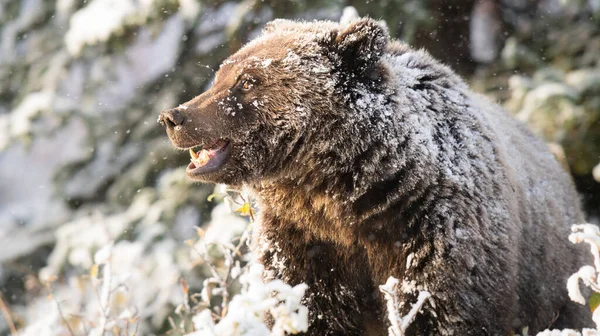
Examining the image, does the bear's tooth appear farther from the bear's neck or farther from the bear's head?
the bear's neck

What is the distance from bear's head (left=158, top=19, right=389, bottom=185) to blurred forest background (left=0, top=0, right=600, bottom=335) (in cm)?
222

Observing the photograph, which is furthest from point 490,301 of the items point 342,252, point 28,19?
point 28,19

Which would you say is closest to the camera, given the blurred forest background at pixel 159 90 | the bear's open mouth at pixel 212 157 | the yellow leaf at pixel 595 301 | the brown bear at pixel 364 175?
the yellow leaf at pixel 595 301

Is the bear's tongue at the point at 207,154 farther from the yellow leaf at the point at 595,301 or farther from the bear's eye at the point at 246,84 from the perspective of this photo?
the yellow leaf at the point at 595,301

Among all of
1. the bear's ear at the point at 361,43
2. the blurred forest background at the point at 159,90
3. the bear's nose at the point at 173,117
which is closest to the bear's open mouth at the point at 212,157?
the bear's nose at the point at 173,117

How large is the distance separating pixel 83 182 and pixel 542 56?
172 inches

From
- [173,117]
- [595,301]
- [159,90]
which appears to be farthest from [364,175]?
[159,90]

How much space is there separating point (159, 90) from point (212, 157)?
342 centimetres

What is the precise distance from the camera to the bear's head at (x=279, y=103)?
3109mm

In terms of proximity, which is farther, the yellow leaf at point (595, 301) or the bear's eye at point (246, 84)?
the bear's eye at point (246, 84)

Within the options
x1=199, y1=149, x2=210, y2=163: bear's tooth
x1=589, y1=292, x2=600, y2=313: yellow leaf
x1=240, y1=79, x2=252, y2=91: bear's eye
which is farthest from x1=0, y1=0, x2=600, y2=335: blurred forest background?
x1=589, y1=292, x2=600, y2=313: yellow leaf

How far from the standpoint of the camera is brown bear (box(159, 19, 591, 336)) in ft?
9.75

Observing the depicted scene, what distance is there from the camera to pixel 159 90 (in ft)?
21.0

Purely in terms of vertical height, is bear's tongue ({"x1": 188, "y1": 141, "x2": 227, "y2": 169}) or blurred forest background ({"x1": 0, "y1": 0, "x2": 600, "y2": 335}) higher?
bear's tongue ({"x1": 188, "y1": 141, "x2": 227, "y2": 169})
